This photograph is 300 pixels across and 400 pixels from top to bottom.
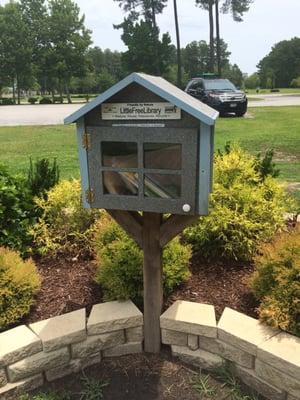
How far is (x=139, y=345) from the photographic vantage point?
2744 millimetres

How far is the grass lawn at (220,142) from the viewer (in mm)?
7593

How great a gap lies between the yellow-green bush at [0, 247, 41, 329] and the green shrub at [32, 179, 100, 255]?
0.65 meters

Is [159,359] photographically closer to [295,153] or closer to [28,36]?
[295,153]

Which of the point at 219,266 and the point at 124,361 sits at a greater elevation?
the point at 219,266

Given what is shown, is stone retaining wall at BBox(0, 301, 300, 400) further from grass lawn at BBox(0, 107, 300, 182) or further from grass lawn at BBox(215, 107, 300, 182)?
grass lawn at BBox(0, 107, 300, 182)

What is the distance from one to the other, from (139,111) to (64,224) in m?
1.88

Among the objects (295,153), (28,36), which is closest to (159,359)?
(295,153)

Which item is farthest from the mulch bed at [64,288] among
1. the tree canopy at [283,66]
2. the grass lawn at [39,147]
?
the tree canopy at [283,66]

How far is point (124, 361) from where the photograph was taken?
2709 mm

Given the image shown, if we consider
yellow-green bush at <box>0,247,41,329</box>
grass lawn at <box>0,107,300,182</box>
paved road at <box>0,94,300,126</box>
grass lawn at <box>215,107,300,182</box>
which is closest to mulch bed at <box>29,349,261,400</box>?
yellow-green bush at <box>0,247,41,329</box>

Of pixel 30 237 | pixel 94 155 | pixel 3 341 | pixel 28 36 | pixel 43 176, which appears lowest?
pixel 3 341

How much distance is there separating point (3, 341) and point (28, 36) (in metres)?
47.7

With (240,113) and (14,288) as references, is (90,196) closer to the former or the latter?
(14,288)

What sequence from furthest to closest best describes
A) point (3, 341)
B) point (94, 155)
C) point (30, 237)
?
point (30, 237) < point (3, 341) < point (94, 155)
